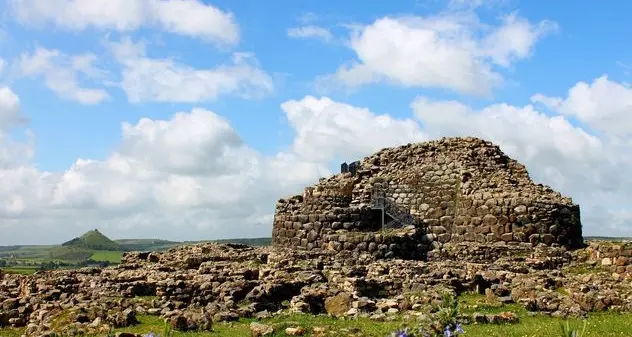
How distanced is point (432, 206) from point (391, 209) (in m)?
2.06

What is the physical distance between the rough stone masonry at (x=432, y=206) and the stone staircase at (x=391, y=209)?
6.4 inches

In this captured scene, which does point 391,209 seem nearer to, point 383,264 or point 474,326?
point 383,264

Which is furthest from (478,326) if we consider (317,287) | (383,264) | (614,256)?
(614,256)

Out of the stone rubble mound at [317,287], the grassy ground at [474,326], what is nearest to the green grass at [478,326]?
the grassy ground at [474,326]

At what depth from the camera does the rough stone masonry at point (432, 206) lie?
98.7 feet

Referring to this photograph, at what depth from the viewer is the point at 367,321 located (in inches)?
681

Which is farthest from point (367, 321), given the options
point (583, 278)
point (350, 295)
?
point (583, 278)

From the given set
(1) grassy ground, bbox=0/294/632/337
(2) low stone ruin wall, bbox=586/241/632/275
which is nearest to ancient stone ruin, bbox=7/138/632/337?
(2) low stone ruin wall, bbox=586/241/632/275

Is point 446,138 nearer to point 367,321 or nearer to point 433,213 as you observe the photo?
point 433,213

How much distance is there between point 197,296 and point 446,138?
17.9 metres

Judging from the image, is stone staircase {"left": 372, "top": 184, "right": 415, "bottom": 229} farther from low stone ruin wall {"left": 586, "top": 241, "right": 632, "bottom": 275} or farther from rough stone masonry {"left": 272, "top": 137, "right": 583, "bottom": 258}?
low stone ruin wall {"left": 586, "top": 241, "right": 632, "bottom": 275}

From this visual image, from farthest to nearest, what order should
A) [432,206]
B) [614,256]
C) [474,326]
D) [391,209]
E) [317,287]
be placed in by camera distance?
[391,209] < [432,206] < [614,256] < [317,287] < [474,326]

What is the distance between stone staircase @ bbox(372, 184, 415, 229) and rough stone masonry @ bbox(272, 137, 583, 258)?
0.54 feet

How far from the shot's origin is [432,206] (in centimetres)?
3372
